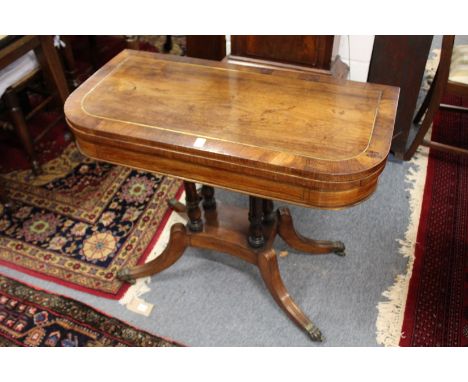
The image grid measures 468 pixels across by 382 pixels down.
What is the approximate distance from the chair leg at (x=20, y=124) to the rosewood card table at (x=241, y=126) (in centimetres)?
84

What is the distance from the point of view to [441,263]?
68.0 inches

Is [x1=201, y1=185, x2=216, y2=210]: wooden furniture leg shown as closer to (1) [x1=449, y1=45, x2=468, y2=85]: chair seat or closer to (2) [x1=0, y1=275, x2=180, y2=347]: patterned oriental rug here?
(2) [x1=0, y1=275, x2=180, y2=347]: patterned oriental rug

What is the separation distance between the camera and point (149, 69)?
133 centimetres

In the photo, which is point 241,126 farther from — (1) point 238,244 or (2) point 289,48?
A: (2) point 289,48

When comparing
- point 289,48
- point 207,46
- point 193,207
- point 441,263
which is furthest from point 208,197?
point 441,263

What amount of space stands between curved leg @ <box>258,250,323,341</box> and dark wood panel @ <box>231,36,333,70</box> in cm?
75

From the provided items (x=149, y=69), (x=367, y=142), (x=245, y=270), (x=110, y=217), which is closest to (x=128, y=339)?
(x=245, y=270)

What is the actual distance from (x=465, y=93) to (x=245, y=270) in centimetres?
128

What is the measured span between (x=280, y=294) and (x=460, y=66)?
1360 millimetres

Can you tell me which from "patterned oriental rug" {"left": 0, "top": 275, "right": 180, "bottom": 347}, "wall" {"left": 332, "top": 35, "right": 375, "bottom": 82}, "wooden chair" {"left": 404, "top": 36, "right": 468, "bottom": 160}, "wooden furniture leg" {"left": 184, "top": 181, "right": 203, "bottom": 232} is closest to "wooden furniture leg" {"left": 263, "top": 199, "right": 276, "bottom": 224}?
"wooden furniture leg" {"left": 184, "top": 181, "right": 203, "bottom": 232}

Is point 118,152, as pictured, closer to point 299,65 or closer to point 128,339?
point 128,339

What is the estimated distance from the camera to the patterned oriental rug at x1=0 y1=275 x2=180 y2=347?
1.52 m

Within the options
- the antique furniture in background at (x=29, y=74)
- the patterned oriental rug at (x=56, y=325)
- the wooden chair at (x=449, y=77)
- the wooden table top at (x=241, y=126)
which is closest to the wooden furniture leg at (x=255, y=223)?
the wooden table top at (x=241, y=126)

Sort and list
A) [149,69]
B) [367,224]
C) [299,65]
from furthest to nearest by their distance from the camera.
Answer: [367,224], [299,65], [149,69]
